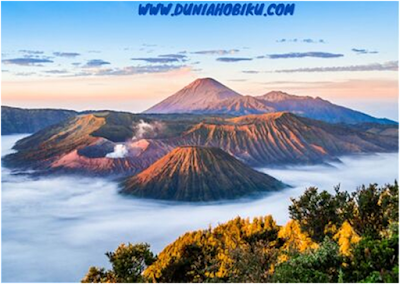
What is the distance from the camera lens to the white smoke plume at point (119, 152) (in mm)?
131250

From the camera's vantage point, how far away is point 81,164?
131 meters

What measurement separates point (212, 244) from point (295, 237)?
14.0 ft

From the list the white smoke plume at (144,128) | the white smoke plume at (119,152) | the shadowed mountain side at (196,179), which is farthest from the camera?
the white smoke plume at (144,128)

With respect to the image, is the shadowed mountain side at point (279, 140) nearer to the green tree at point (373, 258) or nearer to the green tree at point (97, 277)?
the green tree at point (97, 277)

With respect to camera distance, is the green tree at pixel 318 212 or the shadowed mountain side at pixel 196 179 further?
the shadowed mountain side at pixel 196 179

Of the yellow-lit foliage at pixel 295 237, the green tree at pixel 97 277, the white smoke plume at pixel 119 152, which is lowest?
→ the green tree at pixel 97 277

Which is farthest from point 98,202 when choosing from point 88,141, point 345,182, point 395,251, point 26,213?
point 395,251

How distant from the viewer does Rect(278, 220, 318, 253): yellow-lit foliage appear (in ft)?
65.8

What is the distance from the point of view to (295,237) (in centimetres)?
2158

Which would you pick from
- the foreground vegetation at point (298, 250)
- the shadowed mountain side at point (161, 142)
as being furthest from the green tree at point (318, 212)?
the shadowed mountain side at point (161, 142)

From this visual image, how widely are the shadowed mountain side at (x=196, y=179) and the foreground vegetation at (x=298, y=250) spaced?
78633 millimetres

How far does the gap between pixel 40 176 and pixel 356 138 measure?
350ft

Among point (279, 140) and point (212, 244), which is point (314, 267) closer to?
point (212, 244)

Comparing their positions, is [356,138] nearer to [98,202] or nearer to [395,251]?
[98,202]
